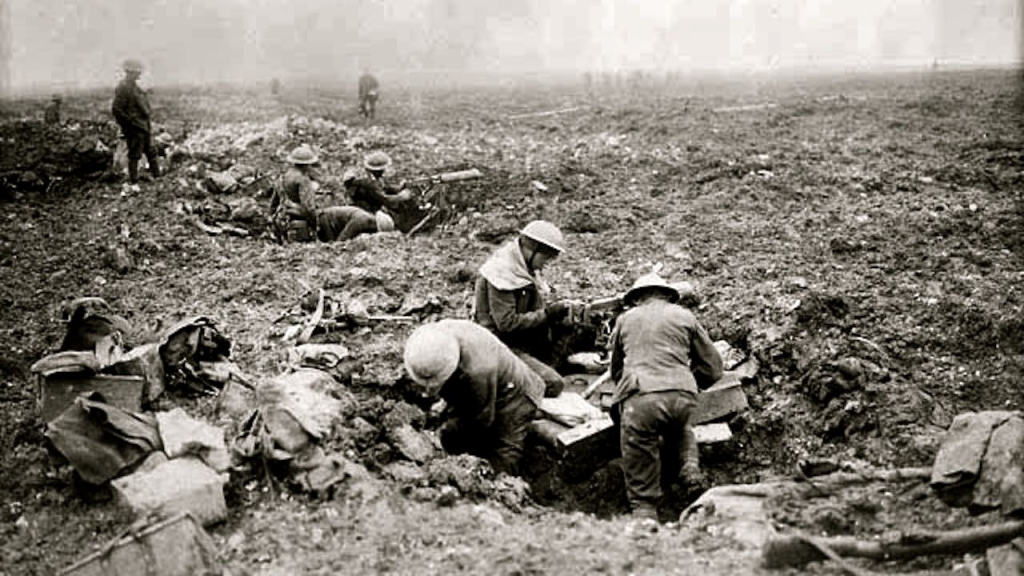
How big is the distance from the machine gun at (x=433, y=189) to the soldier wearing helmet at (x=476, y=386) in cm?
514

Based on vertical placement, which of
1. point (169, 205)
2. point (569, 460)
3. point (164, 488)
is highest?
point (169, 205)

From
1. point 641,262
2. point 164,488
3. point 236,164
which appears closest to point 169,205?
point 236,164

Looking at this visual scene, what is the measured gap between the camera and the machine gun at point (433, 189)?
10289 millimetres

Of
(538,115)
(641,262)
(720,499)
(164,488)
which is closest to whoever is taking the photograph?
(164,488)

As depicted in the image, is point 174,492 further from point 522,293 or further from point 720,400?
point 720,400

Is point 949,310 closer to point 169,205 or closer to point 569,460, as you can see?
point 569,460

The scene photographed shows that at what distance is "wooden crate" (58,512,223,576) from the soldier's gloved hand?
113 inches

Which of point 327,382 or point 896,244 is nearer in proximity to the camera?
point 327,382

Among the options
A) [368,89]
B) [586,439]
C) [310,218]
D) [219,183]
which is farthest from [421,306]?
[368,89]

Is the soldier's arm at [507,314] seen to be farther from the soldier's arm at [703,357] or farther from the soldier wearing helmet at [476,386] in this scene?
the soldier's arm at [703,357]

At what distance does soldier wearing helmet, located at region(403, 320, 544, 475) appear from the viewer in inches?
181

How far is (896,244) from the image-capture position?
758 centimetres

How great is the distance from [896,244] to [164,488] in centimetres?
643

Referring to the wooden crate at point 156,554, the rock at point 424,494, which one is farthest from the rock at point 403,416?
the wooden crate at point 156,554
